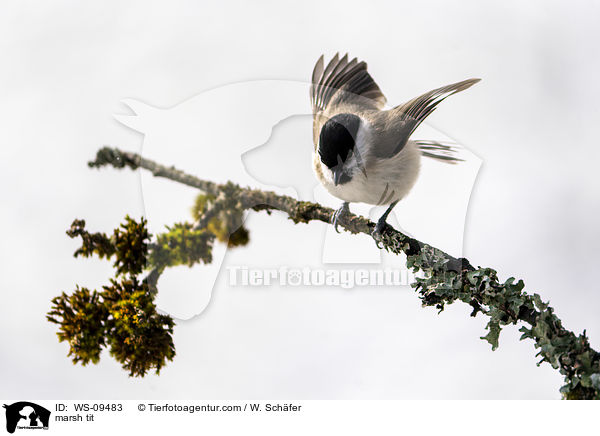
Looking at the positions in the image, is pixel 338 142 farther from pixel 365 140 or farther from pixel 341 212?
pixel 341 212

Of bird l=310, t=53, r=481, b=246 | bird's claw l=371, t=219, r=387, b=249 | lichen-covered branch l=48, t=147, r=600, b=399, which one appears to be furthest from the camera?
bird's claw l=371, t=219, r=387, b=249

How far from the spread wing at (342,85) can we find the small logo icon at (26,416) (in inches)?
29.7

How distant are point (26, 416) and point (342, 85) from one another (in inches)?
33.6

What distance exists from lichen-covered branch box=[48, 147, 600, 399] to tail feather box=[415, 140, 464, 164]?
0.15m

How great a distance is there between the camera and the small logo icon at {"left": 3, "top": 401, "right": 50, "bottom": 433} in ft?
3.23

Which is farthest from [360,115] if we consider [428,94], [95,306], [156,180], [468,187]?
[95,306]

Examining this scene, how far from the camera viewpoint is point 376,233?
93cm

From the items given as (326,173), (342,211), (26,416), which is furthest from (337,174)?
(26,416)

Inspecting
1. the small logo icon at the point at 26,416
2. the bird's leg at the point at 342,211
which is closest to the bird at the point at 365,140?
the bird's leg at the point at 342,211

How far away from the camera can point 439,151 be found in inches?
36.7

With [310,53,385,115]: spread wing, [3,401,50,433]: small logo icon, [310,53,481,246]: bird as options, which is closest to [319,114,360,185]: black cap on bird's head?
[310,53,481,246]: bird

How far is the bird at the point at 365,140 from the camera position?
82 centimetres

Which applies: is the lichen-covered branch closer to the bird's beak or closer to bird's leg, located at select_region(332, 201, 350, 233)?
bird's leg, located at select_region(332, 201, 350, 233)

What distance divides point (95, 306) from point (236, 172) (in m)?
0.35
